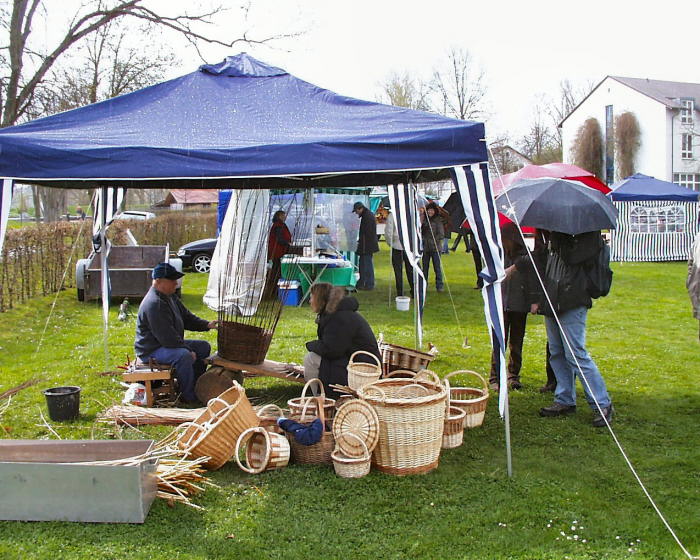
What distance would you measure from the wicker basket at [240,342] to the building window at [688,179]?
38.8m

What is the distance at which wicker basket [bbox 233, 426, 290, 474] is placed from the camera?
436cm

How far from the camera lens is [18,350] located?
26.9 feet

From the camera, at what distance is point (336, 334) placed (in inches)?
209

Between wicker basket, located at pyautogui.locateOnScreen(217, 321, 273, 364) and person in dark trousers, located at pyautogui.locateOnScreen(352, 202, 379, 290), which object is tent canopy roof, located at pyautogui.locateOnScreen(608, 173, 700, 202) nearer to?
person in dark trousers, located at pyautogui.locateOnScreen(352, 202, 379, 290)

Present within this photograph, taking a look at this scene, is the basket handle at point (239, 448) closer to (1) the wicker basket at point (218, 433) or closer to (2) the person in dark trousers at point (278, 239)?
(1) the wicker basket at point (218, 433)

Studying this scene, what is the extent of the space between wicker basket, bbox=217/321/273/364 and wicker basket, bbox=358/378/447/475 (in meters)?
1.79

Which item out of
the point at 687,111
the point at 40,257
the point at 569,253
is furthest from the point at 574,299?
the point at 687,111

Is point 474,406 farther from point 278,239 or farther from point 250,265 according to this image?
point 250,265

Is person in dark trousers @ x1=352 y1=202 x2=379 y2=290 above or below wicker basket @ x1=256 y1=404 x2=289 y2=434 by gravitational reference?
above

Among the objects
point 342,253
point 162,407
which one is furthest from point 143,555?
point 342,253

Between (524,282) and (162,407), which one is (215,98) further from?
(524,282)

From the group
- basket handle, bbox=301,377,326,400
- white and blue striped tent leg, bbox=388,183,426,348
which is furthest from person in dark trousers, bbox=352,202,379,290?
basket handle, bbox=301,377,326,400

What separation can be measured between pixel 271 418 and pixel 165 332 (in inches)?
60.0

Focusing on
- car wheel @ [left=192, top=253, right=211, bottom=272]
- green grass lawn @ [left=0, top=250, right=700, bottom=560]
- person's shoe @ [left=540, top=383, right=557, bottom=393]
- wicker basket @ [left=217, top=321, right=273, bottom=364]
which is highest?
car wheel @ [left=192, top=253, right=211, bottom=272]
